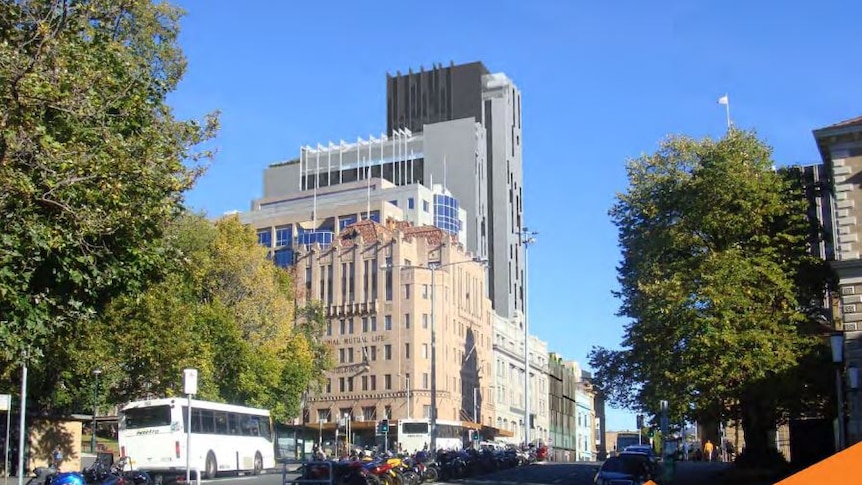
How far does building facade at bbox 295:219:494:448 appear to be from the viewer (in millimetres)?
94062

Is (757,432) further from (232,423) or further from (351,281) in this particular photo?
(351,281)

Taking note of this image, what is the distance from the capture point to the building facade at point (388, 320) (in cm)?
9406

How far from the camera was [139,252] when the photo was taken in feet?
59.7

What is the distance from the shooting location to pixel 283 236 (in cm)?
11550

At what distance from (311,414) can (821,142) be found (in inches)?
2883

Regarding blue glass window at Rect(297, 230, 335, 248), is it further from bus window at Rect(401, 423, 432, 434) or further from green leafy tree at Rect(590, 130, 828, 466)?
green leafy tree at Rect(590, 130, 828, 466)

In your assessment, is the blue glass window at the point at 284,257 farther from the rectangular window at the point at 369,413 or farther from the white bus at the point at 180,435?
the white bus at the point at 180,435

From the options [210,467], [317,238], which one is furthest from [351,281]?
[210,467]

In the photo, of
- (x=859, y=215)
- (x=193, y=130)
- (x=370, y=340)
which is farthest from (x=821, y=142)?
(x=370, y=340)

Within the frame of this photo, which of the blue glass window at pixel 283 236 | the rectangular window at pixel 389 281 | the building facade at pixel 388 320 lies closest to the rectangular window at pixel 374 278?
the building facade at pixel 388 320

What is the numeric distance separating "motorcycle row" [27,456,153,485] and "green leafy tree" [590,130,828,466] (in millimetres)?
18693

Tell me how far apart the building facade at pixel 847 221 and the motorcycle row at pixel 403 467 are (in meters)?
15.4

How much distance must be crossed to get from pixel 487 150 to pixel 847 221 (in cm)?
10404

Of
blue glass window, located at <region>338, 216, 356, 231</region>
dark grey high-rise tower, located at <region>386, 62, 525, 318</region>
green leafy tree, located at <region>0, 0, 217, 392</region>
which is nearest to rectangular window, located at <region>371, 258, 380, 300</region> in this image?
blue glass window, located at <region>338, 216, 356, 231</region>
